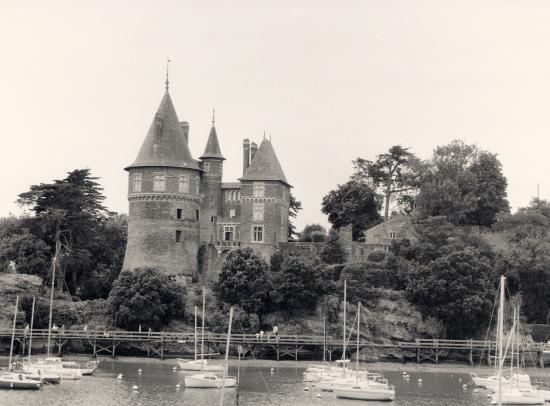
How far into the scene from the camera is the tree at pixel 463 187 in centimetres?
10644

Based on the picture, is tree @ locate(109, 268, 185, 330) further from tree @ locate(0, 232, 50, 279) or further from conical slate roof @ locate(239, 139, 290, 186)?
conical slate roof @ locate(239, 139, 290, 186)

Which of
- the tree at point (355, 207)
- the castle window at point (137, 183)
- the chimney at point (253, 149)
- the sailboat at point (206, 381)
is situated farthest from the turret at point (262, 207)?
the sailboat at point (206, 381)

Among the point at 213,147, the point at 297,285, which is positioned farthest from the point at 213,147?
the point at 297,285

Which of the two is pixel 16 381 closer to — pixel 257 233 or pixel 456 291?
pixel 257 233

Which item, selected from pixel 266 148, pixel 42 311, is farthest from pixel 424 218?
pixel 42 311

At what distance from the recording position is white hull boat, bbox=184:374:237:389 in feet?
225

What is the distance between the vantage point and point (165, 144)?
323ft

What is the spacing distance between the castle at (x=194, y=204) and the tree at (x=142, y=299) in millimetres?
5614

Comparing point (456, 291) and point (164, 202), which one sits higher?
point (164, 202)

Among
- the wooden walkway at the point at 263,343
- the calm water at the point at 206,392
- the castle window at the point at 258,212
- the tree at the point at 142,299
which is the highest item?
the castle window at the point at 258,212

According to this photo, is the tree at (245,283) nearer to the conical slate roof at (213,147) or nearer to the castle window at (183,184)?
the castle window at (183,184)

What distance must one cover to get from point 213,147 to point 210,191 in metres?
4.45

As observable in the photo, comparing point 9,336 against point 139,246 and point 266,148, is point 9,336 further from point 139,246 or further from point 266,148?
point 266,148

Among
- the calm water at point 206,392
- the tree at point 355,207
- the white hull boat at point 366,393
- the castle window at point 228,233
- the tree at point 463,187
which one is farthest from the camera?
the tree at point 355,207
